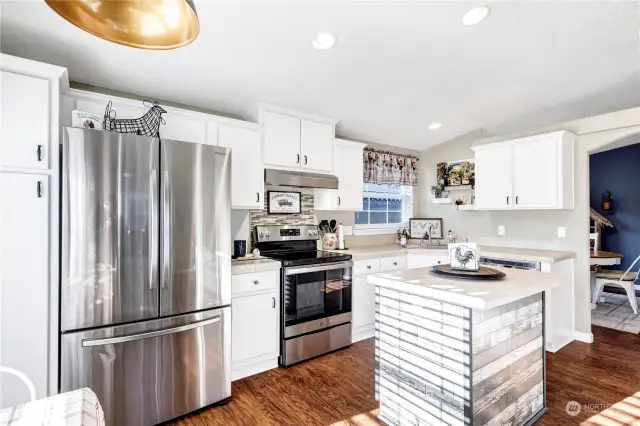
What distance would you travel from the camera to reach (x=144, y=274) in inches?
80.4

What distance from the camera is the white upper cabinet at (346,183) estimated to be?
147 inches

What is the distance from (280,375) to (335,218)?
6.25 ft

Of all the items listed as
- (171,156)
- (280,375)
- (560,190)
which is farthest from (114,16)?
(560,190)

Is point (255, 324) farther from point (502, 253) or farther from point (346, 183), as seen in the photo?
point (502, 253)

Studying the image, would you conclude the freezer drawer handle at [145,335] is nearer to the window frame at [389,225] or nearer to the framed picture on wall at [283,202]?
the framed picture on wall at [283,202]

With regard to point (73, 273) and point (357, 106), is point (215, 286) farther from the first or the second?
point (357, 106)

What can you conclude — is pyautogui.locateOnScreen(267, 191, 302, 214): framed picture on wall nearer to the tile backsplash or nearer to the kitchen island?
the tile backsplash

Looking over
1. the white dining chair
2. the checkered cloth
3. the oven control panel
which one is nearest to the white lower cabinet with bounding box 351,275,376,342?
the oven control panel

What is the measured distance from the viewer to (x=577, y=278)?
138 inches

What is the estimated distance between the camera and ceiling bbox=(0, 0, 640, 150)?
2.06 meters

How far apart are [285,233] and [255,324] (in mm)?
1038

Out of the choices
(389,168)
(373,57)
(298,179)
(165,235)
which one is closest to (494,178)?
(389,168)

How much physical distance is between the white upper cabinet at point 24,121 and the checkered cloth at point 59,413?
4.35 feet

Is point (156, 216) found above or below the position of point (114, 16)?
below
